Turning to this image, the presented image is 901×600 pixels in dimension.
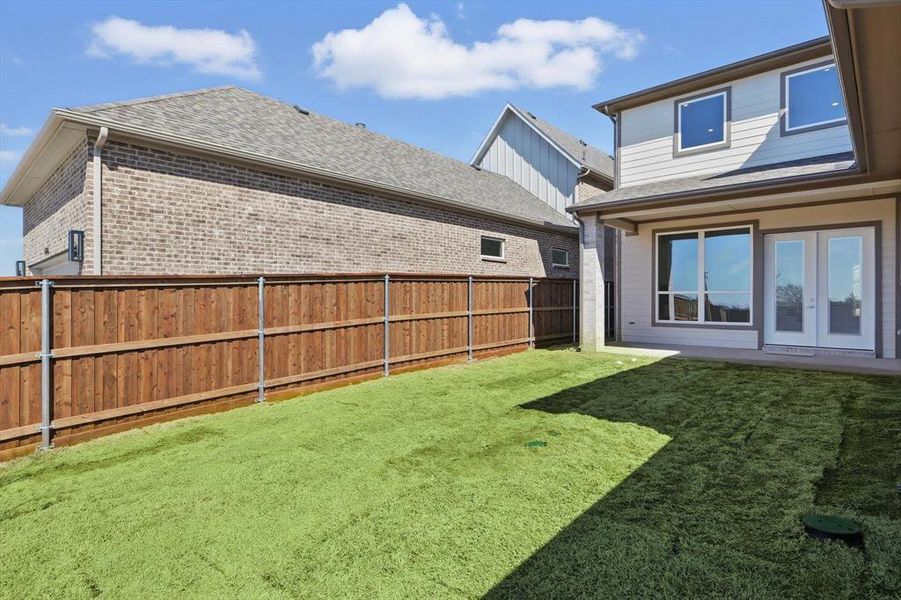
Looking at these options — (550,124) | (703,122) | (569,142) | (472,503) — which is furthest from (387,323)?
(550,124)

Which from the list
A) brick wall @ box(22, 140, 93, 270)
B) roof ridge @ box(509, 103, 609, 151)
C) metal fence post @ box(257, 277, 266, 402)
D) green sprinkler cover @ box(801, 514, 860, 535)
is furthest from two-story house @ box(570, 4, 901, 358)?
brick wall @ box(22, 140, 93, 270)

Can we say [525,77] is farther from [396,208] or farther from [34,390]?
[34,390]

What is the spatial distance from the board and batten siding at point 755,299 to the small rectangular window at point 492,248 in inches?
151

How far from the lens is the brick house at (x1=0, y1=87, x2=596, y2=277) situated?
287 inches

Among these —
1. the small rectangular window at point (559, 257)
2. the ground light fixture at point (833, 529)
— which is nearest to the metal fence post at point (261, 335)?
the ground light fixture at point (833, 529)

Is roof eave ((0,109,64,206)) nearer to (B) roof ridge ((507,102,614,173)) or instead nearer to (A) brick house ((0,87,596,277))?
(A) brick house ((0,87,596,277))

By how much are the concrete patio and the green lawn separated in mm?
1959

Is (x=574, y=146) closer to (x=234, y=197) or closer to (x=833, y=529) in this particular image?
(x=234, y=197)

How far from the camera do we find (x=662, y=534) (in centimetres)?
283

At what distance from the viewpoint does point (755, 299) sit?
10.1 meters

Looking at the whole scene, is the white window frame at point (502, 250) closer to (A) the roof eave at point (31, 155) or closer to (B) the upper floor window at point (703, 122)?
(B) the upper floor window at point (703, 122)

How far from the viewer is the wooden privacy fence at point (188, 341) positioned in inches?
185

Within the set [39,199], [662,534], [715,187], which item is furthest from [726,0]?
[39,199]

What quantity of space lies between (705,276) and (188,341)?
10451 millimetres
